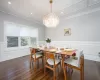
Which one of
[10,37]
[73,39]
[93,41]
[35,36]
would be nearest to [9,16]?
[10,37]

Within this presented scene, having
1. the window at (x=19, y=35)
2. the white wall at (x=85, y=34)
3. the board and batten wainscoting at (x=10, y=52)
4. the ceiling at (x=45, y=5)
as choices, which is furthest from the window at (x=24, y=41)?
the white wall at (x=85, y=34)

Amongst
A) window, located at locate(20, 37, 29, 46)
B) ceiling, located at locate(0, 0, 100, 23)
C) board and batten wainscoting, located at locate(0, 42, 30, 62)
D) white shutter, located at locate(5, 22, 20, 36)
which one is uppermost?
ceiling, located at locate(0, 0, 100, 23)

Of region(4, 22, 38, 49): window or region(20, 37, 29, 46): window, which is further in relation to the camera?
region(20, 37, 29, 46): window

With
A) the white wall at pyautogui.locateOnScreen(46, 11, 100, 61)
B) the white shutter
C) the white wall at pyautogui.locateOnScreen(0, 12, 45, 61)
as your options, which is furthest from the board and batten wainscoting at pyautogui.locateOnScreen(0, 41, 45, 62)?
the white wall at pyautogui.locateOnScreen(46, 11, 100, 61)

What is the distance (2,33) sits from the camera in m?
3.52

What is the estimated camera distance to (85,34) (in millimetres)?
3852

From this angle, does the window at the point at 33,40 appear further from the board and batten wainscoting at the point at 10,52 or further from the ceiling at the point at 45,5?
the ceiling at the point at 45,5

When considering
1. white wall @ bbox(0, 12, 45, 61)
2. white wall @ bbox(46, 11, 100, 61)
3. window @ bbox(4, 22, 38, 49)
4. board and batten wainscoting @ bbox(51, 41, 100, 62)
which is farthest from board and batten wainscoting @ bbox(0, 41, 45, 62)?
board and batten wainscoting @ bbox(51, 41, 100, 62)

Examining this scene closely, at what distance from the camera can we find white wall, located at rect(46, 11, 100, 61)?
3484 millimetres

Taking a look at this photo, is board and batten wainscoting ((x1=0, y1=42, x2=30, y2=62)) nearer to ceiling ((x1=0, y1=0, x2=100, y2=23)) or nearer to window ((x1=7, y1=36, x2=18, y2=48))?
window ((x1=7, y1=36, x2=18, y2=48))

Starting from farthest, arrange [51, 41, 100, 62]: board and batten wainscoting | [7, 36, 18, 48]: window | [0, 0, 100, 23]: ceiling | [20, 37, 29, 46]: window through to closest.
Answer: [20, 37, 29, 46]: window → [7, 36, 18, 48]: window → [51, 41, 100, 62]: board and batten wainscoting → [0, 0, 100, 23]: ceiling

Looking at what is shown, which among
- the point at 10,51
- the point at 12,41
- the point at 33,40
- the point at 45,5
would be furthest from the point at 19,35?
the point at 45,5

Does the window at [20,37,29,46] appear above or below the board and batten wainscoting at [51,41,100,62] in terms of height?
above

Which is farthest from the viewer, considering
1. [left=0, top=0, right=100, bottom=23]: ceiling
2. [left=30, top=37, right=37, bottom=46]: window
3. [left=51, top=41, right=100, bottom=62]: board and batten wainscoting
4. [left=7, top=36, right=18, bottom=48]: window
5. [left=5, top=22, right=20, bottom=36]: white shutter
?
[left=30, top=37, right=37, bottom=46]: window
